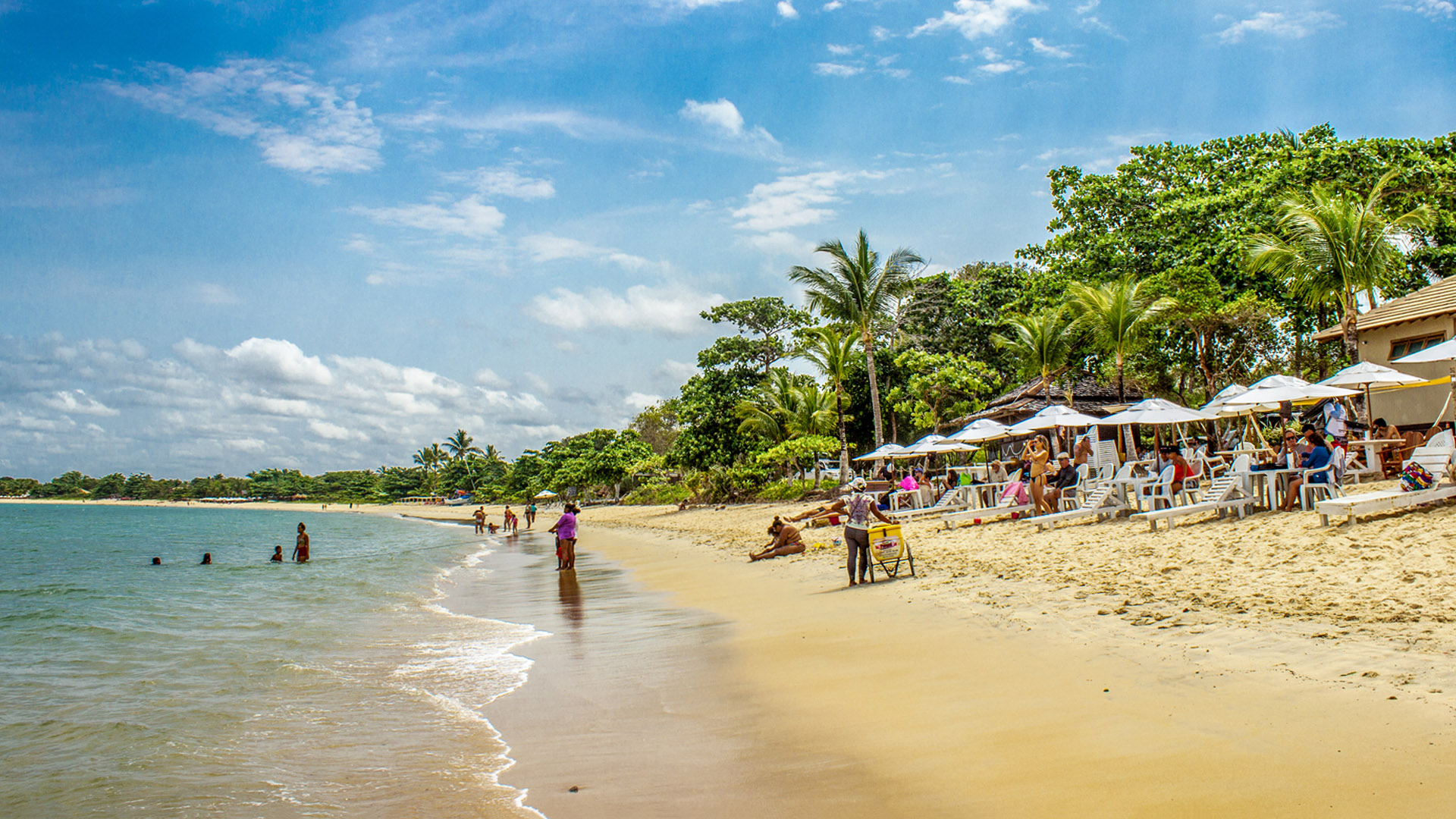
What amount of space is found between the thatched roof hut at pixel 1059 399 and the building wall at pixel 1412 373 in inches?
221

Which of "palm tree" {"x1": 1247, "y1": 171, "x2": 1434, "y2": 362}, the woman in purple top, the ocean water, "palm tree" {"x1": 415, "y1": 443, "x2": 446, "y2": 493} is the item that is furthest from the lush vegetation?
"palm tree" {"x1": 415, "y1": 443, "x2": 446, "y2": 493}

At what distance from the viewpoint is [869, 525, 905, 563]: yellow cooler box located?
10.1 m

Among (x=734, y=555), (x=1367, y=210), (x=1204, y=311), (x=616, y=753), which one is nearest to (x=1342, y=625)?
(x=616, y=753)

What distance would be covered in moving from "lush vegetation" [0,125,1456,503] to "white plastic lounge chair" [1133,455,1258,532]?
933 centimetres

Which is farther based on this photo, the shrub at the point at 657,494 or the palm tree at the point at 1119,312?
the shrub at the point at 657,494

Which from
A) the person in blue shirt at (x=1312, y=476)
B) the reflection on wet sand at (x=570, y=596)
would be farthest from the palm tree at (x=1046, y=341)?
the reflection on wet sand at (x=570, y=596)

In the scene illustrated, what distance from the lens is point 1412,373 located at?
1866cm

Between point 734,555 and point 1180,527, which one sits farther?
point 734,555

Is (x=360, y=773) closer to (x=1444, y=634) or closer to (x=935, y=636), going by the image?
(x=935, y=636)

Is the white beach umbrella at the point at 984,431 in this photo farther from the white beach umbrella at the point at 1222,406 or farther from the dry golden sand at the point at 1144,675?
the dry golden sand at the point at 1144,675

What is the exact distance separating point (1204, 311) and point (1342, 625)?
2010 cm

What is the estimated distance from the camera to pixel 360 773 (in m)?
4.91

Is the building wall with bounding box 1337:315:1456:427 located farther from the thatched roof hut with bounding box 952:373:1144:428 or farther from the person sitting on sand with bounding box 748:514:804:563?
the person sitting on sand with bounding box 748:514:804:563

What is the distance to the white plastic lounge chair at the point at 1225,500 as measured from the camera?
409 inches
